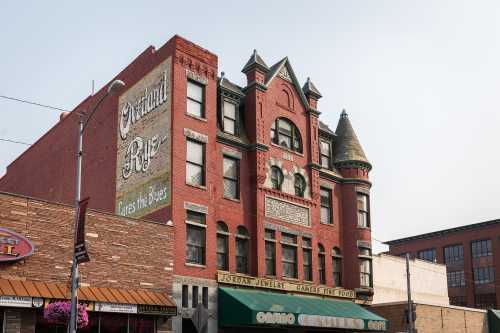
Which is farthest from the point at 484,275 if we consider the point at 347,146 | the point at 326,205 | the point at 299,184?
the point at 299,184

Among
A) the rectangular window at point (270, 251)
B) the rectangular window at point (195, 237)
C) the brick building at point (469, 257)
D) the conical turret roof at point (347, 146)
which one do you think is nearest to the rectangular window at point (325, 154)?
the conical turret roof at point (347, 146)

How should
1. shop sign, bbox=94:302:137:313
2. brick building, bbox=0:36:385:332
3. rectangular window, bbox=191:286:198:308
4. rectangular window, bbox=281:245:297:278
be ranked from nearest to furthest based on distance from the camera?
shop sign, bbox=94:302:137:313 → rectangular window, bbox=191:286:198:308 → brick building, bbox=0:36:385:332 → rectangular window, bbox=281:245:297:278

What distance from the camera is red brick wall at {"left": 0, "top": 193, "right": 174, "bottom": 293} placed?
24.5 m

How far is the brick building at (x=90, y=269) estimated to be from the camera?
23.8 m

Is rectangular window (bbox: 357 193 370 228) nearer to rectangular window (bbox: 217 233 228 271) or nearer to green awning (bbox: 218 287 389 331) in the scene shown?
green awning (bbox: 218 287 389 331)

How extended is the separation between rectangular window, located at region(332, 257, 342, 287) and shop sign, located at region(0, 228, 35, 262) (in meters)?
21.3

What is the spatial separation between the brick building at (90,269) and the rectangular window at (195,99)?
6.63 m

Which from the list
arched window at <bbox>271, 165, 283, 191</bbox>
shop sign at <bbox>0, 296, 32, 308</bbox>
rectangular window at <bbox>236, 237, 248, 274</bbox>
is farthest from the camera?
arched window at <bbox>271, 165, 283, 191</bbox>

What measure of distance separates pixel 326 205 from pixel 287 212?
485 centimetres

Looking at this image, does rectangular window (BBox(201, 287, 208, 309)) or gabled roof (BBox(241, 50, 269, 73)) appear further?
gabled roof (BBox(241, 50, 269, 73))

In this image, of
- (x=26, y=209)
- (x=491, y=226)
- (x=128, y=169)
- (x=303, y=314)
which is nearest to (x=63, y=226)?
(x=26, y=209)

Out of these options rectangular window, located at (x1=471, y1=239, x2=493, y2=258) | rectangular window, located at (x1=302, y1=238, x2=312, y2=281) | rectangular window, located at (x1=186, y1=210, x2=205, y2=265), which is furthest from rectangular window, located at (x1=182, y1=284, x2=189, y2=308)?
rectangular window, located at (x1=471, y1=239, x2=493, y2=258)

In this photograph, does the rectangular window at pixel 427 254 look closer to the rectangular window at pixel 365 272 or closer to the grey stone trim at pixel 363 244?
the rectangular window at pixel 365 272

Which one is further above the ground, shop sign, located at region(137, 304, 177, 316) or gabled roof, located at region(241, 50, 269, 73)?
gabled roof, located at region(241, 50, 269, 73)
